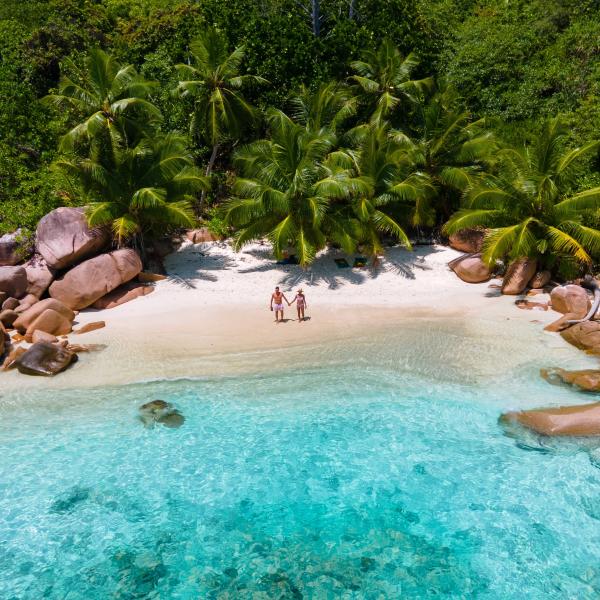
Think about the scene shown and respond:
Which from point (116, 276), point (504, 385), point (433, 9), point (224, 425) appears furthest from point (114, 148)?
point (433, 9)

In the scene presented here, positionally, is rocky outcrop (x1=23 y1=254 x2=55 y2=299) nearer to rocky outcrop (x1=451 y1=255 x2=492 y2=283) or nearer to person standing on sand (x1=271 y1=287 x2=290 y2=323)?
person standing on sand (x1=271 y1=287 x2=290 y2=323)

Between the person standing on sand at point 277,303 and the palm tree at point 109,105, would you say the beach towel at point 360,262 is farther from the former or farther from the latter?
the palm tree at point 109,105

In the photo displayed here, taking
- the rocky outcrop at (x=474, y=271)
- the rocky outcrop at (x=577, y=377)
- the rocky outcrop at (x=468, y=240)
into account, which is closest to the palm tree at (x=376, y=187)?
the rocky outcrop at (x=468, y=240)

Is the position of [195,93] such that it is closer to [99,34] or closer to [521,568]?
[99,34]

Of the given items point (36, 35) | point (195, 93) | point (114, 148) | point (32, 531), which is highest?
point (36, 35)

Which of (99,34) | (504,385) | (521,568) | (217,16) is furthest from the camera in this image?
(99,34)

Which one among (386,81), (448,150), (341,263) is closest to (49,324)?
(341,263)
